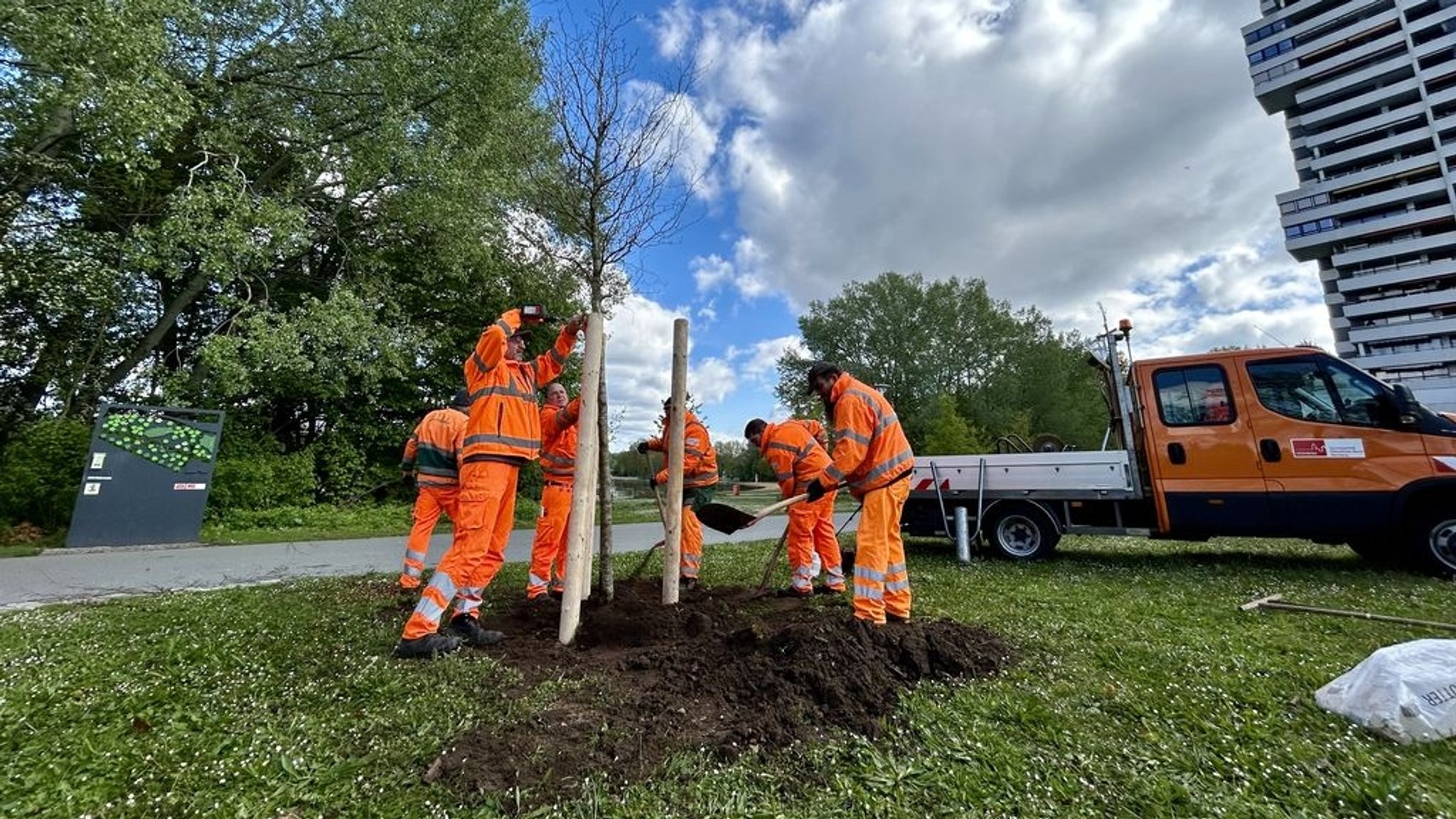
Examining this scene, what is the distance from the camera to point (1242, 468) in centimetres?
619

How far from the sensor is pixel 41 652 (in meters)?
3.46

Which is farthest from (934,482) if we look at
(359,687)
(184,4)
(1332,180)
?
(1332,180)

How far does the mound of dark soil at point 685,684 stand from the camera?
2.25m

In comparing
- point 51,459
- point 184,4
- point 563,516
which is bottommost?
point 563,516

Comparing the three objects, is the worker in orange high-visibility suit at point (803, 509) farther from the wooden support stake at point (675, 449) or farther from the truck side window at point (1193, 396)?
the truck side window at point (1193, 396)

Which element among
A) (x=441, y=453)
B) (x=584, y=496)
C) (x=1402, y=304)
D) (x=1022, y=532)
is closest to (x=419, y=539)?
(x=441, y=453)

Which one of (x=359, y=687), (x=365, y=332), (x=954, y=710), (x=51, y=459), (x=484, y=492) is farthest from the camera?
(x=365, y=332)

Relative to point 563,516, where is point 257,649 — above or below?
below

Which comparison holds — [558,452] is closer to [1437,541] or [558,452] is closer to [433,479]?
[433,479]

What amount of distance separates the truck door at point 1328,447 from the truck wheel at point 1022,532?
2.17 m

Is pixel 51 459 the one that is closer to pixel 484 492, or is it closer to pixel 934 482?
pixel 484 492

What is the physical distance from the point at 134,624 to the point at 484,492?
2970 mm

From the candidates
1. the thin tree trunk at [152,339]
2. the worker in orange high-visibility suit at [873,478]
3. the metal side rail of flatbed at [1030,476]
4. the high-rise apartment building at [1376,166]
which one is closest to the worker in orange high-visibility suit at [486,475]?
the worker in orange high-visibility suit at [873,478]

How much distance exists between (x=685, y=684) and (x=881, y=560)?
185 centimetres
